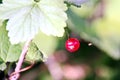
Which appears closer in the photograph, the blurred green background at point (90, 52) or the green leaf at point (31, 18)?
the green leaf at point (31, 18)

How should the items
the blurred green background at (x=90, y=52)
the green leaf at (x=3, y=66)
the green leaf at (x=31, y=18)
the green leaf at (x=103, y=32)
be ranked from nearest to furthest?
the green leaf at (x=31, y=18) → the green leaf at (x=3, y=66) → the green leaf at (x=103, y=32) → the blurred green background at (x=90, y=52)

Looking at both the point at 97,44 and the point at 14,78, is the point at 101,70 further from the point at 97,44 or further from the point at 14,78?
the point at 14,78

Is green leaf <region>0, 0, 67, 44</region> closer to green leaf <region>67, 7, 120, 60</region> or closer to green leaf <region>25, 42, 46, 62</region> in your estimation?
green leaf <region>25, 42, 46, 62</region>

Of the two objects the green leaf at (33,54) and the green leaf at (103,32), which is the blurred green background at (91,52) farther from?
the green leaf at (33,54)

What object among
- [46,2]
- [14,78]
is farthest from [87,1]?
[14,78]

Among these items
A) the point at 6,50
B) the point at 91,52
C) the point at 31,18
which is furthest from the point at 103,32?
the point at 31,18

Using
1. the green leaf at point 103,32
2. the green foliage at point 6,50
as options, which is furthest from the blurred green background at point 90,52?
the green foliage at point 6,50

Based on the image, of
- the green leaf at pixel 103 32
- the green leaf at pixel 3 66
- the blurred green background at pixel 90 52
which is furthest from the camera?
the blurred green background at pixel 90 52

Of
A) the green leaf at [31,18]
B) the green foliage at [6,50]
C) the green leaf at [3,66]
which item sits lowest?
the green leaf at [3,66]
